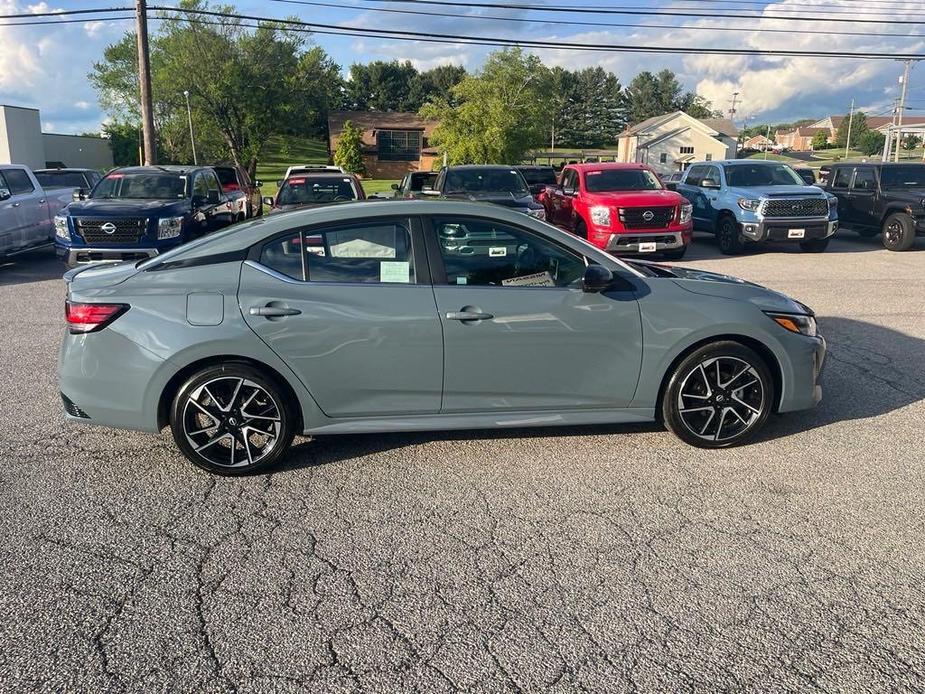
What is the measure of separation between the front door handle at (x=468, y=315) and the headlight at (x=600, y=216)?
968cm

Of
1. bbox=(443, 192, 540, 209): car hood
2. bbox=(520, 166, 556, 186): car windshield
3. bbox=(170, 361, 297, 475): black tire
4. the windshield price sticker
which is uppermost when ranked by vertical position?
bbox=(520, 166, 556, 186): car windshield

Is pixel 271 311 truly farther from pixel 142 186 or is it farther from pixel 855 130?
pixel 855 130

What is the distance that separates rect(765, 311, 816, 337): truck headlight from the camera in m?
4.76

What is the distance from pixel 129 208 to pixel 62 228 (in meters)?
1.11

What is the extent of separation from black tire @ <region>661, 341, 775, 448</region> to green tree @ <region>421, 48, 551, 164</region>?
38.5 meters

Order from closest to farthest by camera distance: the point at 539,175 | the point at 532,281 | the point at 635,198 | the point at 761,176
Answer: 1. the point at 532,281
2. the point at 635,198
3. the point at 761,176
4. the point at 539,175

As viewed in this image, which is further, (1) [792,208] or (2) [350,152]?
(2) [350,152]

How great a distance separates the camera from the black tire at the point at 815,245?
15195mm

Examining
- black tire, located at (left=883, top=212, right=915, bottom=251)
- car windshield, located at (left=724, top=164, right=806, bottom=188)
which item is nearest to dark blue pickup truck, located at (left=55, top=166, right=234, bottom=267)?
car windshield, located at (left=724, top=164, right=806, bottom=188)

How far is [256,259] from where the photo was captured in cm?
444

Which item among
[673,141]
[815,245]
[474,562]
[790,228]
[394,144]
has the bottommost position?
[474,562]

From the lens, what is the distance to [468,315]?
440 cm

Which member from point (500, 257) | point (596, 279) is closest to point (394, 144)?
point (500, 257)

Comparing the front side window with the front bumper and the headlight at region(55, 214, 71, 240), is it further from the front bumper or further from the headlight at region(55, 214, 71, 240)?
the front bumper
